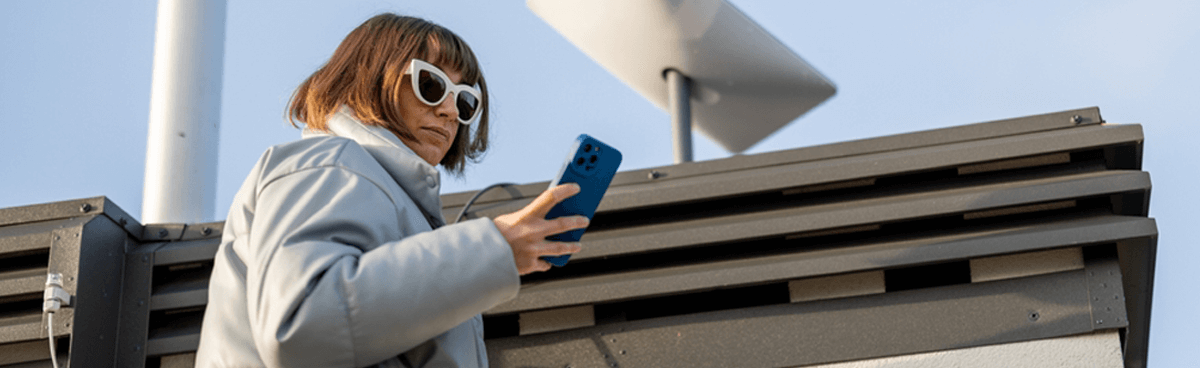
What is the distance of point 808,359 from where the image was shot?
304cm

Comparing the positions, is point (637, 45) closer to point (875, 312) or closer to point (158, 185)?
point (158, 185)

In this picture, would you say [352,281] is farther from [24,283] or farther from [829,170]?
[24,283]

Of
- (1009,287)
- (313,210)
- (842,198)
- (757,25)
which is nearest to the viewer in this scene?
(313,210)

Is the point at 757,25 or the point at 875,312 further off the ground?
the point at 757,25

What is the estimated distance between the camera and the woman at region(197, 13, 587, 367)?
1458 mm

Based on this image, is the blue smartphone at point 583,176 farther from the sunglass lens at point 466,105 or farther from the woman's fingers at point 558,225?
the sunglass lens at point 466,105

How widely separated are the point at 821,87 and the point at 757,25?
682 mm

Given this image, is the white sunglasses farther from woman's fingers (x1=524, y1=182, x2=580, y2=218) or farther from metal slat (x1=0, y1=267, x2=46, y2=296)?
metal slat (x1=0, y1=267, x2=46, y2=296)

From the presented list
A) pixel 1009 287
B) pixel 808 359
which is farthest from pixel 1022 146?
pixel 808 359

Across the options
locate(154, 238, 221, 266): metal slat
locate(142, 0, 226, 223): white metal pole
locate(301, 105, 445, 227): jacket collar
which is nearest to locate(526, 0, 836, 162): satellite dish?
locate(142, 0, 226, 223): white metal pole

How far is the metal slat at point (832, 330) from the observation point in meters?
2.96

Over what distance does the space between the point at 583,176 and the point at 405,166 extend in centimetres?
29

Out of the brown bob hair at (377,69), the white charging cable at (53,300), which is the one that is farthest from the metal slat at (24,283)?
the brown bob hair at (377,69)

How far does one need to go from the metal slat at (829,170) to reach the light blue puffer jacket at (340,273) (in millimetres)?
1592
